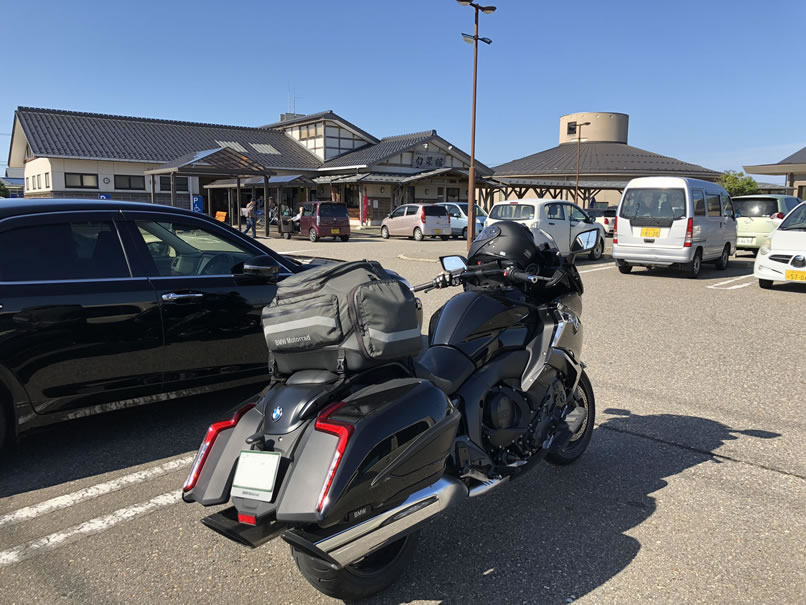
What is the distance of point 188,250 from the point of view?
450cm

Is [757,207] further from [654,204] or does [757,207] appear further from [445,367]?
[445,367]

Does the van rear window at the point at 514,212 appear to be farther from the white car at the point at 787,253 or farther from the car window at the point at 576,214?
the white car at the point at 787,253

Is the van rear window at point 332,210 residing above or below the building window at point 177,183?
below

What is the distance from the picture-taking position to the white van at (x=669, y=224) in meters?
12.4

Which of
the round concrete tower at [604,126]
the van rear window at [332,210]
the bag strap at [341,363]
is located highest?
the round concrete tower at [604,126]

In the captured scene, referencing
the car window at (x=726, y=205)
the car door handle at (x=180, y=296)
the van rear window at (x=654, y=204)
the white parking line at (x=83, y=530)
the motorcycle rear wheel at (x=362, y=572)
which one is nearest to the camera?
the motorcycle rear wheel at (x=362, y=572)

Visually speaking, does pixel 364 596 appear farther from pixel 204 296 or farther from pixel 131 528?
pixel 204 296

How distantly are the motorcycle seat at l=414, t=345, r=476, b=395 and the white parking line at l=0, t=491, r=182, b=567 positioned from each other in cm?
162

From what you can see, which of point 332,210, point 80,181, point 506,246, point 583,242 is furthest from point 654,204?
point 80,181

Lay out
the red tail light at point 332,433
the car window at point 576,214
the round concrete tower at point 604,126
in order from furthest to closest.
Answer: the round concrete tower at point 604,126, the car window at point 576,214, the red tail light at point 332,433

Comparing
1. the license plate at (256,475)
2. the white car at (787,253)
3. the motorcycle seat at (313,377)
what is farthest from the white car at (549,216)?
the license plate at (256,475)

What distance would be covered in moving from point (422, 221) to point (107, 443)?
22355mm

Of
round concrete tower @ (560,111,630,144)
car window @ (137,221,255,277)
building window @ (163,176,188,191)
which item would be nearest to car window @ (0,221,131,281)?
car window @ (137,221,255,277)

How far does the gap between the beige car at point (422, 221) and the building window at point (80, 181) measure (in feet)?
58.3
